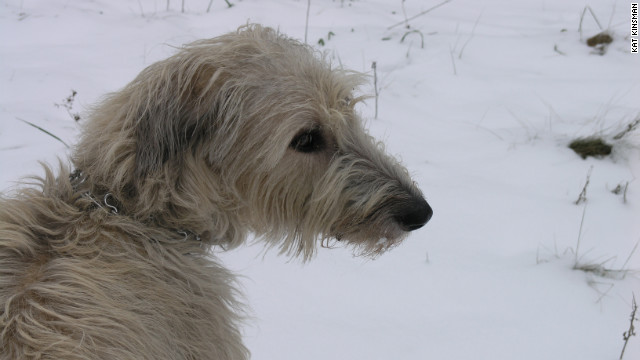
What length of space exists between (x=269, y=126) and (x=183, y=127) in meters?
0.34

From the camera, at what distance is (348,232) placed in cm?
239

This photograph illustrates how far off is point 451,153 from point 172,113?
2848mm

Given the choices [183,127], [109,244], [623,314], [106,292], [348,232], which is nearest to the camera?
[106,292]

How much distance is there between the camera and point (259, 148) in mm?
2162

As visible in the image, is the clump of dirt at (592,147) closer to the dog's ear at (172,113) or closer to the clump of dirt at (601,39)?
the clump of dirt at (601,39)

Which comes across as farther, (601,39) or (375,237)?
(601,39)

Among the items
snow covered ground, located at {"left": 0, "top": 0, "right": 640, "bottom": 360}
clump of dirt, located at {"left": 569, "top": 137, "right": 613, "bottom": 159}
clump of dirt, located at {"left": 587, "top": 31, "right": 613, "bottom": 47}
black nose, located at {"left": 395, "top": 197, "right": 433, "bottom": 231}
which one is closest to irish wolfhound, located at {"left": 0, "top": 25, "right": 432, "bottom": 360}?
black nose, located at {"left": 395, "top": 197, "right": 433, "bottom": 231}

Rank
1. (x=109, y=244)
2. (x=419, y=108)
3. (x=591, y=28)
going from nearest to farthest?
(x=109, y=244) → (x=419, y=108) → (x=591, y=28)

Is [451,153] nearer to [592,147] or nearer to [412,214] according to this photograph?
[592,147]

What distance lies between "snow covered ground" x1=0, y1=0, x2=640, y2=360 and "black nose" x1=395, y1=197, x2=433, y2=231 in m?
0.94

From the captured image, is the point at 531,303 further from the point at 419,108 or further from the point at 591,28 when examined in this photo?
the point at 591,28

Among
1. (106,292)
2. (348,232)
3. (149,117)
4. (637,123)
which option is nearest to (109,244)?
(106,292)

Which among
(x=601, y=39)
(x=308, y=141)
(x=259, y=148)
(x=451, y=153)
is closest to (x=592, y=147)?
(x=451, y=153)

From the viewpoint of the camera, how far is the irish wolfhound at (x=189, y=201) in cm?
175
